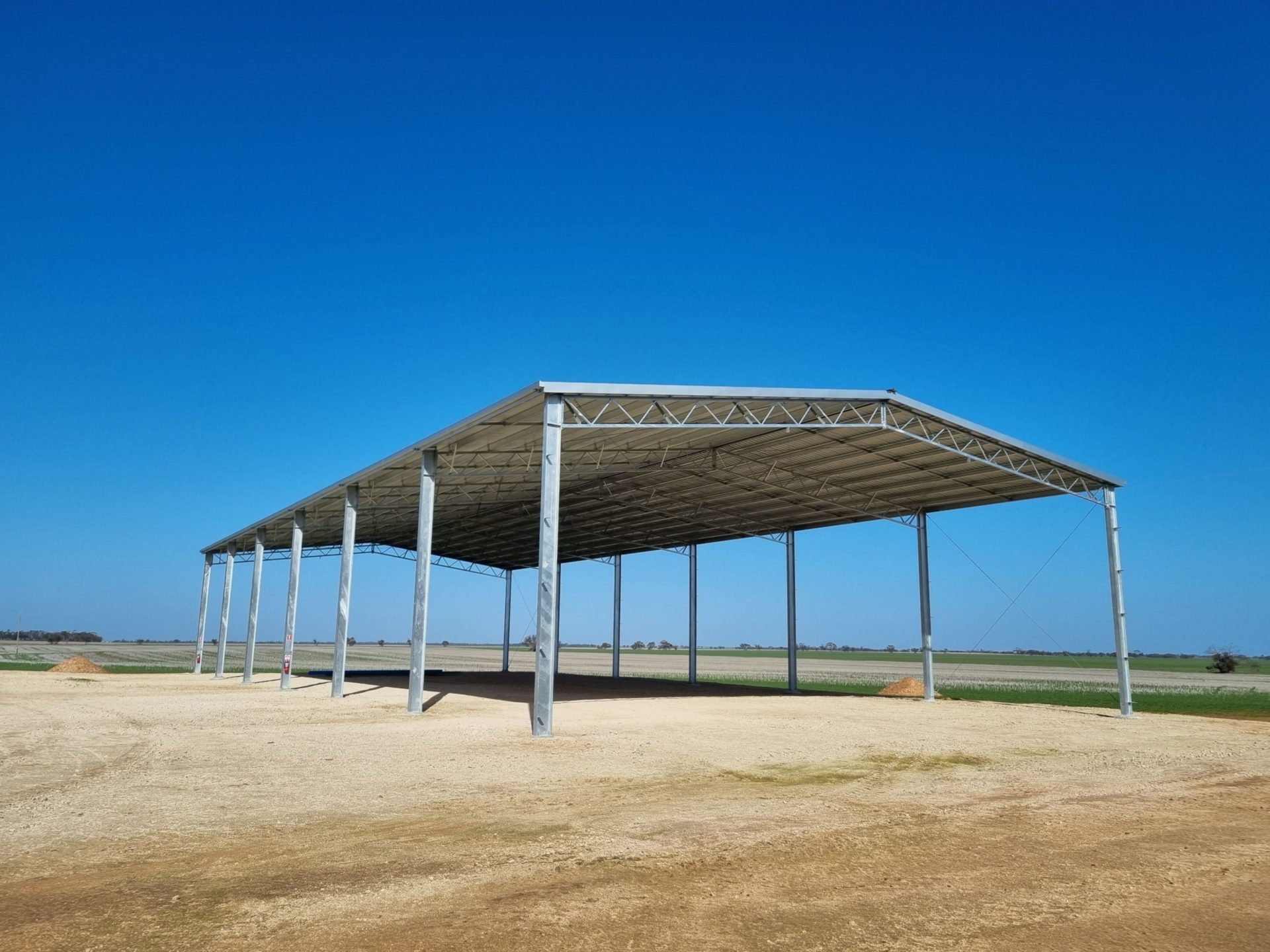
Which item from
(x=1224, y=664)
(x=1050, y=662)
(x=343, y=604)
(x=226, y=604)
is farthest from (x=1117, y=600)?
(x=1050, y=662)

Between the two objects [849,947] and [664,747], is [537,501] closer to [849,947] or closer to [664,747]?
[664,747]

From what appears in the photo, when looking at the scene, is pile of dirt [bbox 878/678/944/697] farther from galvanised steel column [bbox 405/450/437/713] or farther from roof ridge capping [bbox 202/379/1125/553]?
galvanised steel column [bbox 405/450/437/713]

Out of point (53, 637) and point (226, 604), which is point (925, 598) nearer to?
point (226, 604)

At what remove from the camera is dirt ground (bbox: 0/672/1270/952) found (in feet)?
19.6

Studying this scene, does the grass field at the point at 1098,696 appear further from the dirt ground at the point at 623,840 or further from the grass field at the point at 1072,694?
the dirt ground at the point at 623,840

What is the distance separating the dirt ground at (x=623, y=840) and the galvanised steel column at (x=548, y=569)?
36.9 inches

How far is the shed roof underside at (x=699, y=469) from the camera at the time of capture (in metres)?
22.0

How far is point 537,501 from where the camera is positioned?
38375 mm

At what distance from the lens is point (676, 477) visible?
107 ft

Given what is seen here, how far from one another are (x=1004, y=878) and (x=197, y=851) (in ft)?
24.7

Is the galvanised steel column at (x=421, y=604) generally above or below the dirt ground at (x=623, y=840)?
above

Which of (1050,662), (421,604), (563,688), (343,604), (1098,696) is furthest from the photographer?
(1050,662)

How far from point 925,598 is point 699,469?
11.4m

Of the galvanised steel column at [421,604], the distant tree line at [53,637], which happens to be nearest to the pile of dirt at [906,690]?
the galvanised steel column at [421,604]
